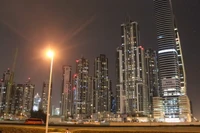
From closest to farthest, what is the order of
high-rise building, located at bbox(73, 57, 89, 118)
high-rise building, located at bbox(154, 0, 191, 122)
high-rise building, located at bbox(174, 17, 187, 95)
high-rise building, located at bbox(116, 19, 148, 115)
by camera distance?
high-rise building, located at bbox(154, 0, 191, 122), high-rise building, located at bbox(174, 17, 187, 95), high-rise building, located at bbox(116, 19, 148, 115), high-rise building, located at bbox(73, 57, 89, 118)

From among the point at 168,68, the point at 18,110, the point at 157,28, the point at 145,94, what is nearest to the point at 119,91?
the point at 145,94

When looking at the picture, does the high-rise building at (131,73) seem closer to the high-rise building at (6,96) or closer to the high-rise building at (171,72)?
the high-rise building at (171,72)

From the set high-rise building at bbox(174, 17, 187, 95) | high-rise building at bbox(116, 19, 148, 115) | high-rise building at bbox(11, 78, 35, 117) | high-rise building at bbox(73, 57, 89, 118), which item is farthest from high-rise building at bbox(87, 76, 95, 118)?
high-rise building at bbox(174, 17, 187, 95)

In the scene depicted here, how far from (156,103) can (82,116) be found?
63293 millimetres

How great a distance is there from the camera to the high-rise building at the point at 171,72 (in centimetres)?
15162

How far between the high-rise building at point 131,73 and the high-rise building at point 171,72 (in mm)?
15031

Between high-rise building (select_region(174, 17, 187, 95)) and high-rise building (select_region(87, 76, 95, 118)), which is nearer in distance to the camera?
high-rise building (select_region(174, 17, 187, 95))

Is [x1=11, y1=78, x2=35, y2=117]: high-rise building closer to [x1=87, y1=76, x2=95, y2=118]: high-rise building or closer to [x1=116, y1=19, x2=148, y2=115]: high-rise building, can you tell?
[x1=87, y1=76, x2=95, y2=118]: high-rise building

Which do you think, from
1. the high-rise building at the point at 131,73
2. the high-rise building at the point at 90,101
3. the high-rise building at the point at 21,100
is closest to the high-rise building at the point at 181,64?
the high-rise building at the point at 131,73

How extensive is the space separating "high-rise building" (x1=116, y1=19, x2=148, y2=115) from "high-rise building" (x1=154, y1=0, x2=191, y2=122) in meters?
15.0

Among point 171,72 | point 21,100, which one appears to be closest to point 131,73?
point 171,72

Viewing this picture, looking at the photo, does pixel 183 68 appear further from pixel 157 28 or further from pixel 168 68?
pixel 157 28

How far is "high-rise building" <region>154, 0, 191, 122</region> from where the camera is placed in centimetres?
15162

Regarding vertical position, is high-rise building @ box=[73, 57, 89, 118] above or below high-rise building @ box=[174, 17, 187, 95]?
below
